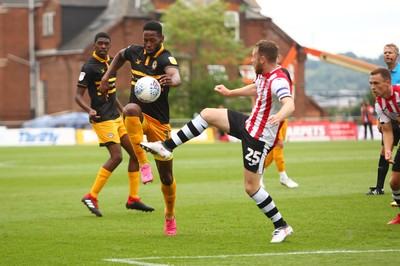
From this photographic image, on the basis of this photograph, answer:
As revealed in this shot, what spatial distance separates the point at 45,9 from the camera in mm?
74812

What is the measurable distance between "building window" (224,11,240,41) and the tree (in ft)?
2.41

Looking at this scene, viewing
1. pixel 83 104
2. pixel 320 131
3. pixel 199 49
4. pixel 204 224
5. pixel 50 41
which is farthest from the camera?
pixel 199 49

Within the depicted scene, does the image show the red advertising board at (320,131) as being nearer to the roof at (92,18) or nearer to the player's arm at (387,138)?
the roof at (92,18)

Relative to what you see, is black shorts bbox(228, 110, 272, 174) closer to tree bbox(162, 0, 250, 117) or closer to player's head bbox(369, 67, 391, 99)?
player's head bbox(369, 67, 391, 99)

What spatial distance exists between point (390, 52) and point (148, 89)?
548 cm

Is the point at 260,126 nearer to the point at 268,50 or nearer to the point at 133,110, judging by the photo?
the point at 268,50

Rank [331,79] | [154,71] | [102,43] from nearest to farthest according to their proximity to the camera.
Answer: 1. [154,71]
2. [102,43]
3. [331,79]

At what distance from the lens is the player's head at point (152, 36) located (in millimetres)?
12438

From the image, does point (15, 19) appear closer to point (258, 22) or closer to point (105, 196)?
point (258, 22)

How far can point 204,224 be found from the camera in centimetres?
1358

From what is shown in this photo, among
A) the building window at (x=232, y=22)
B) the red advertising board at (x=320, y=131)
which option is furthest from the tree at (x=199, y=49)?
the red advertising board at (x=320, y=131)

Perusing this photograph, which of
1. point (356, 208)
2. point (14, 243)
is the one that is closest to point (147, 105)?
point (14, 243)

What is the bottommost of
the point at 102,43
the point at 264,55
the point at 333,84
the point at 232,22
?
the point at 333,84

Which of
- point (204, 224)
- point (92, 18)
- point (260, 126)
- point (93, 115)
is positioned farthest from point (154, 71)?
point (92, 18)
